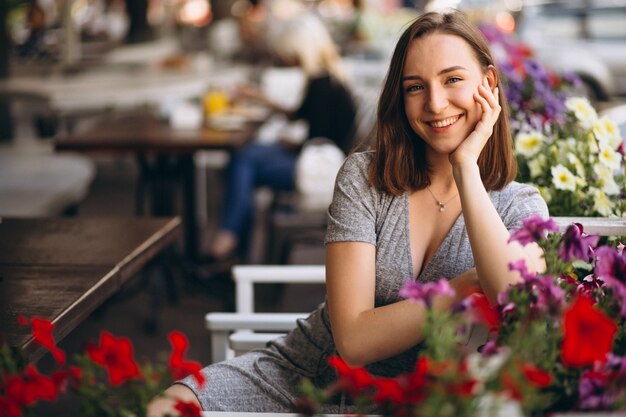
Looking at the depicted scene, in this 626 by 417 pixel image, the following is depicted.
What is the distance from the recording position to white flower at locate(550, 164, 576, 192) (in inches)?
98.3

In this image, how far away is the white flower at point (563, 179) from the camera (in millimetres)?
2496

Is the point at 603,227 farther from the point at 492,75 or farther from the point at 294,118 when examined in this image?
the point at 294,118

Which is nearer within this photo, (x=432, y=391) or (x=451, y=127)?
(x=432, y=391)

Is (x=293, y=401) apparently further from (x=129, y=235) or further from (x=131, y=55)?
(x=131, y=55)

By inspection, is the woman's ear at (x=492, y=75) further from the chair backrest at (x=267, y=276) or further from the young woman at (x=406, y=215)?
the chair backrest at (x=267, y=276)

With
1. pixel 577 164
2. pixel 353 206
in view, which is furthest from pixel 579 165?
pixel 353 206

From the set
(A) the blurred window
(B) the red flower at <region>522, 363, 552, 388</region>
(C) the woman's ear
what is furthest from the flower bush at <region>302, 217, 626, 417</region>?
(A) the blurred window

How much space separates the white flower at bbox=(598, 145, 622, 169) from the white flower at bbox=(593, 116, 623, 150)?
31 mm

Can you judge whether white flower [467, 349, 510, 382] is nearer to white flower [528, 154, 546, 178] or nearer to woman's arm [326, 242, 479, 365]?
woman's arm [326, 242, 479, 365]

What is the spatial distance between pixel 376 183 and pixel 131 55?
27.9ft

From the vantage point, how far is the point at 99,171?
30.2 ft

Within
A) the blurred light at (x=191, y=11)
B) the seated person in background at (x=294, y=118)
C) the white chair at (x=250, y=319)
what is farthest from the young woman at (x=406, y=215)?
the blurred light at (x=191, y=11)

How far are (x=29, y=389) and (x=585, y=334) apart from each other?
25.0 inches

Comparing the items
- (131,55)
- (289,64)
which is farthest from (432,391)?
(131,55)
